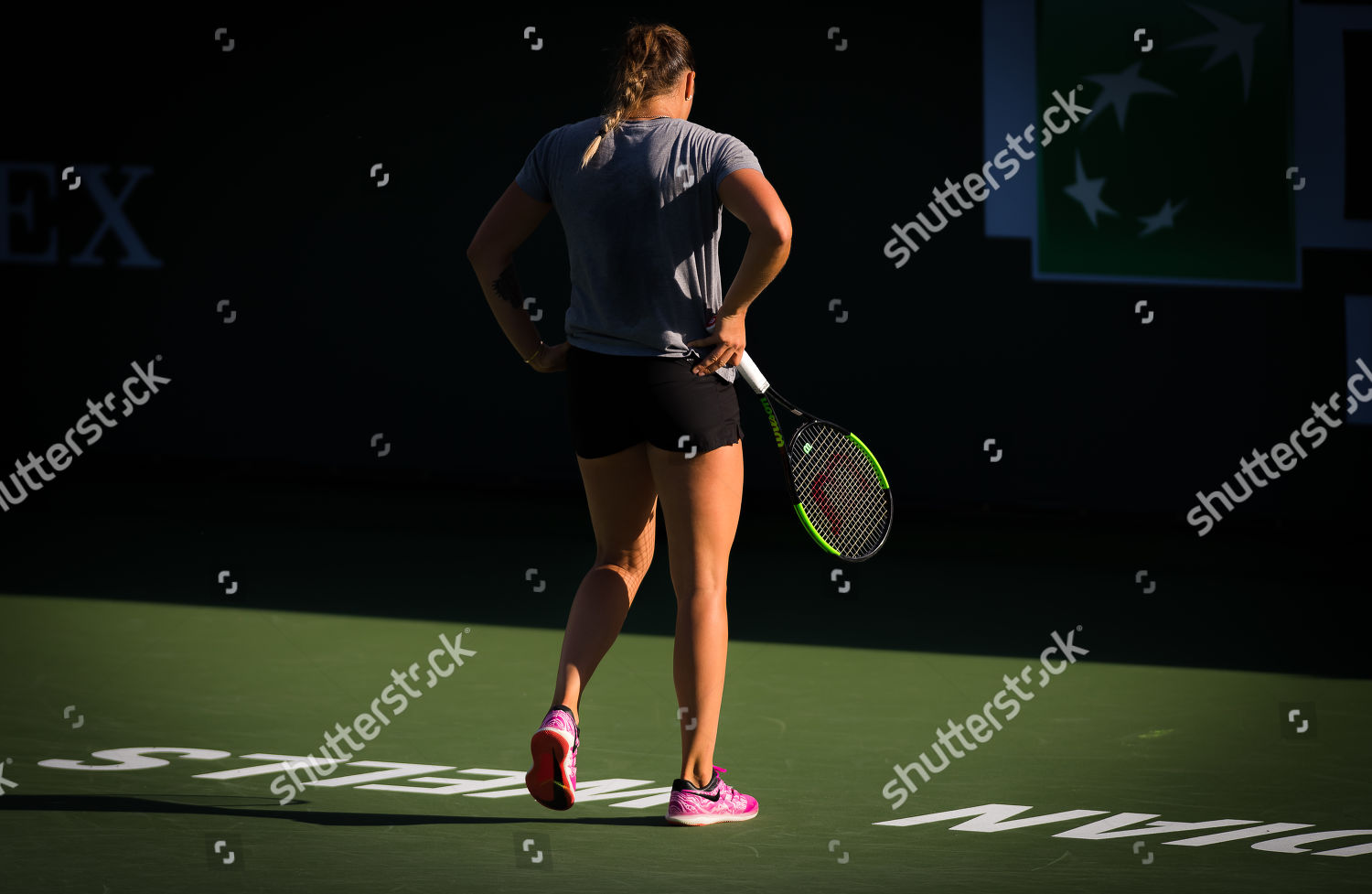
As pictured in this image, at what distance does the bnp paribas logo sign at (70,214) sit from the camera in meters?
10.0

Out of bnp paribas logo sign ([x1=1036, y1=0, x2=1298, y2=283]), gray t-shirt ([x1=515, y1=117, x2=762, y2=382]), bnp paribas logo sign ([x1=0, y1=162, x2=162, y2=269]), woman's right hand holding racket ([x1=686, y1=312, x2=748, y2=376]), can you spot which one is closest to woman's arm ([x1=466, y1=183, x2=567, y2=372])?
gray t-shirt ([x1=515, y1=117, x2=762, y2=382])

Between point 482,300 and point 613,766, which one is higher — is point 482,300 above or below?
above

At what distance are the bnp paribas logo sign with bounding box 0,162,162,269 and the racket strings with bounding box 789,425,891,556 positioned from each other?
576cm

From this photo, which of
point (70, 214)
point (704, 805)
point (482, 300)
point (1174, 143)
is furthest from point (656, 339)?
point (70, 214)

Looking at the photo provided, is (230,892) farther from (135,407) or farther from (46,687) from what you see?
(135,407)

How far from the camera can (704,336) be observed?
14.7 feet

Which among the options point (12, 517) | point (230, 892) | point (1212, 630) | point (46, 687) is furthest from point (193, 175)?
point (230, 892)

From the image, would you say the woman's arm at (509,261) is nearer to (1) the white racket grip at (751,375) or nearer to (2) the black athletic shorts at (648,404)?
(2) the black athletic shorts at (648,404)

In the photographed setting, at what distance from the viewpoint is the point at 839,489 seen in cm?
513

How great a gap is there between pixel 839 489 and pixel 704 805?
Result: 38.1 inches

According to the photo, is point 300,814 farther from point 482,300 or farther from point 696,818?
point 482,300

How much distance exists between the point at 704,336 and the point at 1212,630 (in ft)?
10.2

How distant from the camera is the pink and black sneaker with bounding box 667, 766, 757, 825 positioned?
453 centimetres

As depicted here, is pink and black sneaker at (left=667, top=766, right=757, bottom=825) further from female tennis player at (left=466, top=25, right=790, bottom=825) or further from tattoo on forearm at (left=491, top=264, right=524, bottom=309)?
tattoo on forearm at (left=491, top=264, right=524, bottom=309)
